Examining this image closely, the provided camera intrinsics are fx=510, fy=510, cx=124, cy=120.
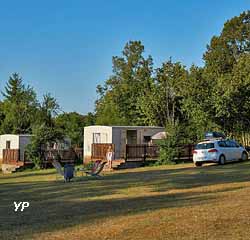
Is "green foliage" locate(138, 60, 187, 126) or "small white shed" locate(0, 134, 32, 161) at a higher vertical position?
"green foliage" locate(138, 60, 187, 126)

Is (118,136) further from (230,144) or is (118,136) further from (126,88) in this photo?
(126,88)

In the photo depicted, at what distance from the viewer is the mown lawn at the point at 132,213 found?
841 cm

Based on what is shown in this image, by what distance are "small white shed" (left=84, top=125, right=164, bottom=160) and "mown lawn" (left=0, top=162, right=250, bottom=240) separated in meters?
18.3

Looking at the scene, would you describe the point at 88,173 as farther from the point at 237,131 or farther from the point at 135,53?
the point at 135,53

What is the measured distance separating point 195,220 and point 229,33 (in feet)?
184

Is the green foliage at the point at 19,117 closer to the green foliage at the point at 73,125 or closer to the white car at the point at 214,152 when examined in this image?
the green foliage at the point at 73,125

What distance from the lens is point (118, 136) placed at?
114 feet

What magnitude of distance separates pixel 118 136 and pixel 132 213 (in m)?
24.4

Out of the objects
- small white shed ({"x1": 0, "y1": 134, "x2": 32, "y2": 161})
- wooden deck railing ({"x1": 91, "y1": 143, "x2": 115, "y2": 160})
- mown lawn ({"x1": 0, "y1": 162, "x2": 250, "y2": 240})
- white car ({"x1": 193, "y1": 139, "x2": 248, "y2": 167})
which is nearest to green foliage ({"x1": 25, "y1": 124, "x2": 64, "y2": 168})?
small white shed ({"x1": 0, "y1": 134, "x2": 32, "y2": 161})

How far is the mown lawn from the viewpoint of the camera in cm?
841

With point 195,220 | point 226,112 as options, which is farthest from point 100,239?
point 226,112

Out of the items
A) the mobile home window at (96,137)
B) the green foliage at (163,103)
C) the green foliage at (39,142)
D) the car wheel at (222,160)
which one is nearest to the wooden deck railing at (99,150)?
the mobile home window at (96,137)

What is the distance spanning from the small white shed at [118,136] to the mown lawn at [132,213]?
18.3 metres

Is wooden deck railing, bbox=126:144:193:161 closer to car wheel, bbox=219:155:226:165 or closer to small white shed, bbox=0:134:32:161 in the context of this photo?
car wheel, bbox=219:155:226:165
